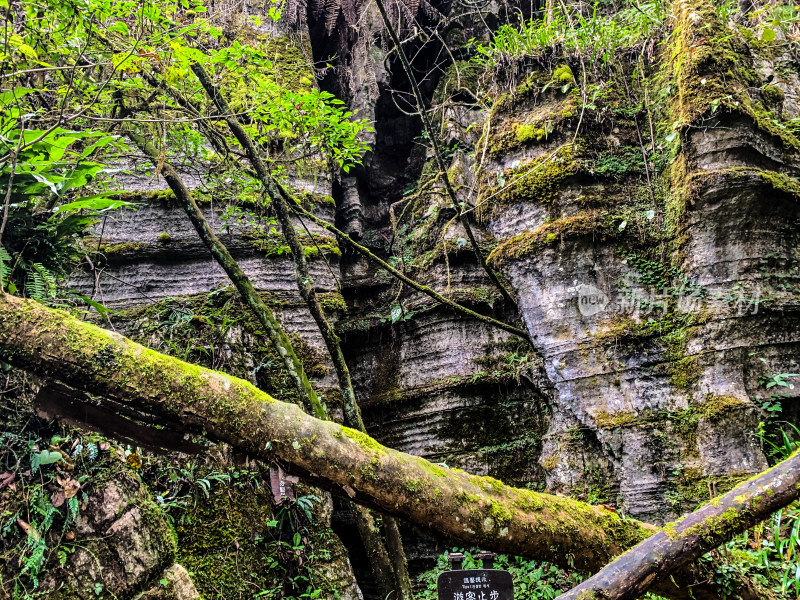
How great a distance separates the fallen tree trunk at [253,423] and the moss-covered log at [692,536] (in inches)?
1.6

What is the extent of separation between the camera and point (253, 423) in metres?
2.00

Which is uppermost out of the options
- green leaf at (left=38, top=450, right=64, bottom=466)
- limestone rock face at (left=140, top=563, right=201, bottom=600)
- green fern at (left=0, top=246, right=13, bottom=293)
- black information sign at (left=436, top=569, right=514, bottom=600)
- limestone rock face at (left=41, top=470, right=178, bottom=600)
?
green fern at (left=0, top=246, right=13, bottom=293)

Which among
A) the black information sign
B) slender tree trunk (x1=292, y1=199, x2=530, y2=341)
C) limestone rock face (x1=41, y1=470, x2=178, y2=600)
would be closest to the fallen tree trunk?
the black information sign

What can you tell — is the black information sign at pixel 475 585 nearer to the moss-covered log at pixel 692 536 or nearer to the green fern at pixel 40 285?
the moss-covered log at pixel 692 536

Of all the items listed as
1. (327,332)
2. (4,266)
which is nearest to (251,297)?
(327,332)

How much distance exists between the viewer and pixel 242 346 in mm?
5270

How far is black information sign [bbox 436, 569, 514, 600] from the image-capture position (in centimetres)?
276

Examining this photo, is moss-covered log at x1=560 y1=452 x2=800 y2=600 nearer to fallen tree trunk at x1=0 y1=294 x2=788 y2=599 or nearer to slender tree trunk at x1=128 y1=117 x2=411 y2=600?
fallen tree trunk at x1=0 y1=294 x2=788 y2=599

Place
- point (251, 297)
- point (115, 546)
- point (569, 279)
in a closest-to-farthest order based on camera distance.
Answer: point (115, 546) < point (251, 297) < point (569, 279)

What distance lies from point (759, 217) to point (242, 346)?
16.0ft

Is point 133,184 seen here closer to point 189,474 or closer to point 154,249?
point 154,249

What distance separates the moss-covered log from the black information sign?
34.6 inches

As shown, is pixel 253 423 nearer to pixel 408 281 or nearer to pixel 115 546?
pixel 115 546

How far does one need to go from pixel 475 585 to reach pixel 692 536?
3.86 feet
